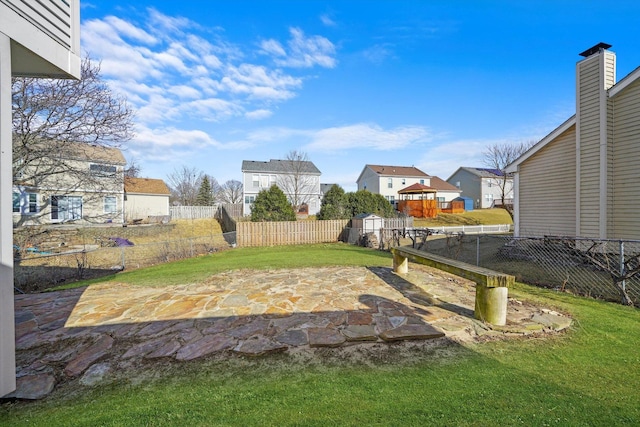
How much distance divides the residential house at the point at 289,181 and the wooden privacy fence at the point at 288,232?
13.5m

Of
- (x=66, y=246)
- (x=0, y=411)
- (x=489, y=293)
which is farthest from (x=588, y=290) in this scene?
(x=66, y=246)

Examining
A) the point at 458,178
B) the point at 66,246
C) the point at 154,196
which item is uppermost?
the point at 458,178

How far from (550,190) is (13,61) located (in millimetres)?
13399

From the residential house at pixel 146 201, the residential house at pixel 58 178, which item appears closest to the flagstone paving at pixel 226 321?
the residential house at pixel 58 178

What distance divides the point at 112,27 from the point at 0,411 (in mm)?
9831

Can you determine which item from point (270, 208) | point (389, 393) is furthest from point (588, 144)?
point (270, 208)

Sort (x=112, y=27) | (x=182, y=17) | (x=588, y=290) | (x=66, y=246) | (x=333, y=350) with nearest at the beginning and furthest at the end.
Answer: (x=333, y=350), (x=588, y=290), (x=112, y=27), (x=182, y=17), (x=66, y=246)

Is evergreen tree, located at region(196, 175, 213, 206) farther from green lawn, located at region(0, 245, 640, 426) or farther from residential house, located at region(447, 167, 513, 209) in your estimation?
green lawn, located at region(0, 245, 640, 426)

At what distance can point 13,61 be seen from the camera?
9.31 feet

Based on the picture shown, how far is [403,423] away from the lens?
1938mm

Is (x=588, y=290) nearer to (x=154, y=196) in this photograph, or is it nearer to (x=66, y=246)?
(x=66, y=246)

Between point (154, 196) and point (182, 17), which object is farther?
point (154, 196)

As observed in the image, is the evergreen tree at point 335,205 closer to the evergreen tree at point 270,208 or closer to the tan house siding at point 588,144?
the evergreen tree at point 270,208

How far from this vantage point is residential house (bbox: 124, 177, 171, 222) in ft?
84.1
